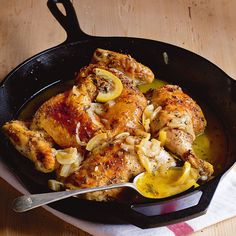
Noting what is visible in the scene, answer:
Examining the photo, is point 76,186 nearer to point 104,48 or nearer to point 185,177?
point 185,177

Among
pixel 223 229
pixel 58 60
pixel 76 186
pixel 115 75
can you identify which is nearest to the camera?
pixel 76 186

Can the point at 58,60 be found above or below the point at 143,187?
above

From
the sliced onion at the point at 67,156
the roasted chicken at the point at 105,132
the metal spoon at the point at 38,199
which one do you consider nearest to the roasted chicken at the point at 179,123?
the roasted chicken at the point at 105,132

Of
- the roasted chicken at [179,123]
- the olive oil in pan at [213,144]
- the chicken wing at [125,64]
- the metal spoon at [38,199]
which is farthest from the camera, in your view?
the chicken wing at [125,64]

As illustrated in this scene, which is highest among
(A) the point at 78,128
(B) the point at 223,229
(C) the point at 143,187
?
(A) the point at 78,128

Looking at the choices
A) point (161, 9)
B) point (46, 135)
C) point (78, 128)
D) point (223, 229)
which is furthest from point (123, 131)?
point (161, 9)

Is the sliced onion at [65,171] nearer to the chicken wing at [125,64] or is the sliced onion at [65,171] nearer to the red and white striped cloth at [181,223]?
the red and white striped cloth at [181,223]

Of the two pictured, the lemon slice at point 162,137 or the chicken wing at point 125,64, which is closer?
the lemon slice at point 162,137
